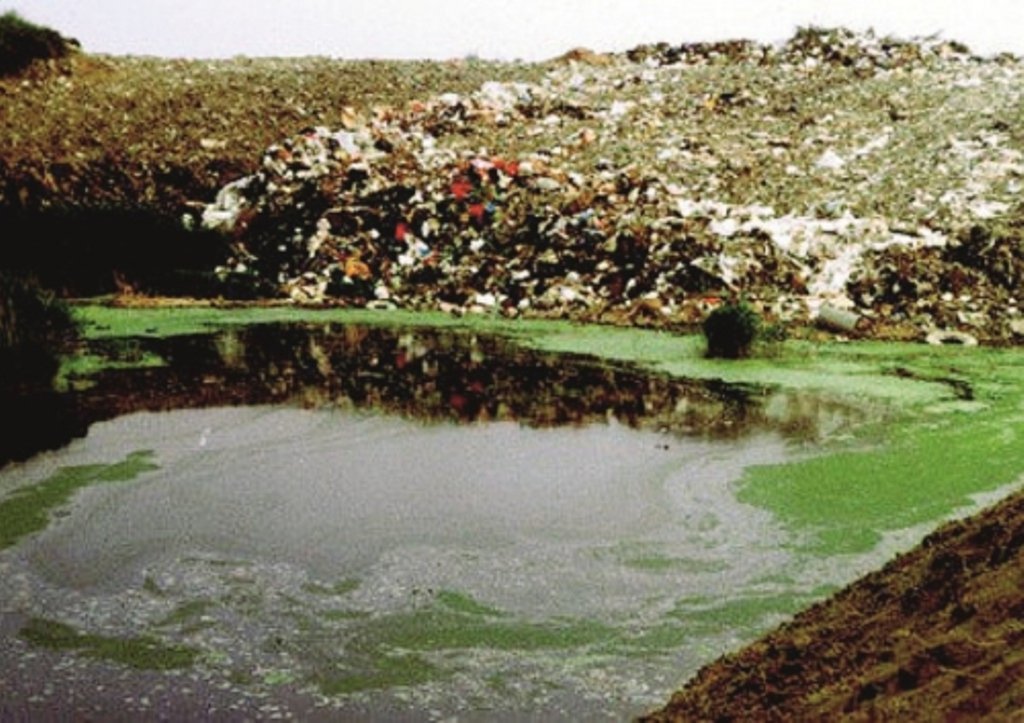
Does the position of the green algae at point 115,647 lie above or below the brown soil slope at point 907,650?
below

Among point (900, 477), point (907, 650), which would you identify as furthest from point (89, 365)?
point (907, 650)

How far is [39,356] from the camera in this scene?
22.4ft

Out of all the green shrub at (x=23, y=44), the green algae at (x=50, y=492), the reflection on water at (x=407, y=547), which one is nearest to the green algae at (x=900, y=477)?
the reflection on water at (x=407, y=547)

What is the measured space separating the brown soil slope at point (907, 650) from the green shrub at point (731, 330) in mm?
4602

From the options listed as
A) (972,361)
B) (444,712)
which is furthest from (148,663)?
(972,361)

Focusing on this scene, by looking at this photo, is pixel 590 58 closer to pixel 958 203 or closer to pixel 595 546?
pixel 958 203

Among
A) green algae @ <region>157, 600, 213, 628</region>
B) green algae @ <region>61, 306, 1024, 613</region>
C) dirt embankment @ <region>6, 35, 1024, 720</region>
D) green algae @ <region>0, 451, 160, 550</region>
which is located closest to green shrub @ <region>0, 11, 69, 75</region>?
dirt embankment @ <region>6, 35, 1024, 720</region>

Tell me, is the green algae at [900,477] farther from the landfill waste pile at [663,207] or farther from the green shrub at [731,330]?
the landfill waste pile at [663,207]

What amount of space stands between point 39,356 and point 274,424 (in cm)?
178

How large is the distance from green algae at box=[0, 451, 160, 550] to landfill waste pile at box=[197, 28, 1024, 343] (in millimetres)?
4765

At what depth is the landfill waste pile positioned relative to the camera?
9.19 metres

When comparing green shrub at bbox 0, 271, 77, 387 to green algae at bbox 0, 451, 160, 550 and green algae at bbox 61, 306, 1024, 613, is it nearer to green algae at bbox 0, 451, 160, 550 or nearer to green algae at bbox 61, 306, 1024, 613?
green algae at bbox 61, 306, 1024, 613

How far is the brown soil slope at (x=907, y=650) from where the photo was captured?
1990mm

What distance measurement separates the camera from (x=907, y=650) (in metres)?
2.28
